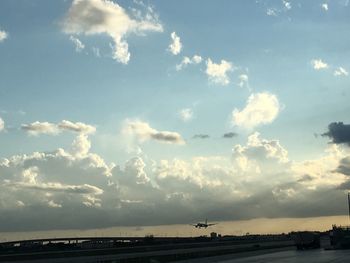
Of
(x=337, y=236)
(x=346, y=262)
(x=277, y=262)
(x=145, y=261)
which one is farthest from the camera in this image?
(x=337, y=236)

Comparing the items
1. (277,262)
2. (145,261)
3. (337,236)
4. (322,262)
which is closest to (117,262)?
(145,261)

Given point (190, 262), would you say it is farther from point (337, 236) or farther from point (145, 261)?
point (337, 236)

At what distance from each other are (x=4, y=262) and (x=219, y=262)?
31204mm

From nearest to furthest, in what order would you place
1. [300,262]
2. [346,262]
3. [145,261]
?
[346,262]
[300,262]
[145,261]

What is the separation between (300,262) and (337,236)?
53.0 meters

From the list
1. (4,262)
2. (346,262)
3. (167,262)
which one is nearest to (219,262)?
(167,262)

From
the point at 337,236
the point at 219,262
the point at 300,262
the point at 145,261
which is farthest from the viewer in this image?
the point at 337,236

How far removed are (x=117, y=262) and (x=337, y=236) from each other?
166 ft

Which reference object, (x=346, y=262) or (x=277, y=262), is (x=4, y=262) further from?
(x=346, y=262)

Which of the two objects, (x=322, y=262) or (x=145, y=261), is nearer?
(x=322, y=262)

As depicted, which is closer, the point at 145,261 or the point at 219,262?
the point at 219,262

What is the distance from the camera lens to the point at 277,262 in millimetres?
63188

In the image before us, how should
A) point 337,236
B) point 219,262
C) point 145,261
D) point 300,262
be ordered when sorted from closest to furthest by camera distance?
point 300,262
point 219,262
point 145,261
point 337,236

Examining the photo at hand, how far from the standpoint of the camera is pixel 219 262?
71875mm
